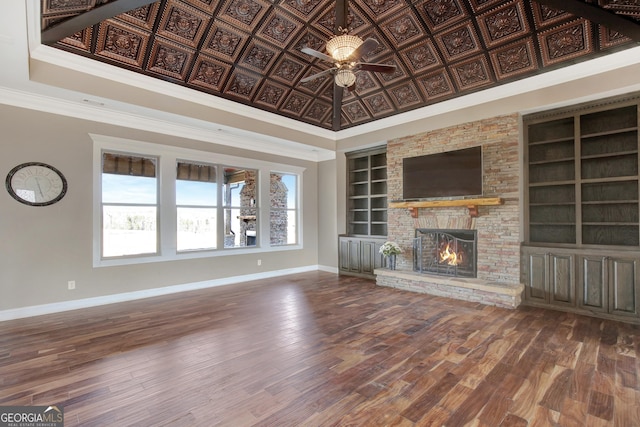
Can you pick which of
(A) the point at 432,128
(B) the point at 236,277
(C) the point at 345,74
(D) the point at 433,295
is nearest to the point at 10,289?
(B) the point at 236,277

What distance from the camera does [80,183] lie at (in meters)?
4.74

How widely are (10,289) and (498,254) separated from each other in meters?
7.25

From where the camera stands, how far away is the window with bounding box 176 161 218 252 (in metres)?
5.90

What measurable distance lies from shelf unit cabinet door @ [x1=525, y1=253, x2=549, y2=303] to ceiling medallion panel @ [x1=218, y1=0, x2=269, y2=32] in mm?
5374

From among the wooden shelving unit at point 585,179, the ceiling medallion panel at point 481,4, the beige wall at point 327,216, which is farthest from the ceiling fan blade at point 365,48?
the beige wall at point 327,216

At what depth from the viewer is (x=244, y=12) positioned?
13.6 feet

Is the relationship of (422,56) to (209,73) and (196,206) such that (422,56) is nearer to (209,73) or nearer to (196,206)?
(209,73)

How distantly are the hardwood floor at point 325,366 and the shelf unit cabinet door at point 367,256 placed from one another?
2.25 m

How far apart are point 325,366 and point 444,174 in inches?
160

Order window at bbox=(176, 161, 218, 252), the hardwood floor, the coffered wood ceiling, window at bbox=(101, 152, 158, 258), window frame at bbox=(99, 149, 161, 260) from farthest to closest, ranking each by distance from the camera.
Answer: window at bbox=(176, 161, 218, 252), window at bbox=(101, 152, 158, 258), window frame at bbox=(99, 149, 161, 260), the coffered wood ceiling, the hardwood floor

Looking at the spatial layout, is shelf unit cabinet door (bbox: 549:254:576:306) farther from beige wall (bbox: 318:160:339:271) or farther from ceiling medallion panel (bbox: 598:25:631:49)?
beige wall (bbox: 318:160:339:271)

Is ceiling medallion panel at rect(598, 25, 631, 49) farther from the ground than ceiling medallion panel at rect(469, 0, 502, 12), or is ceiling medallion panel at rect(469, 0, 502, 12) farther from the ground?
ceiling medallion panel at rect(469, 0, 502, 12)

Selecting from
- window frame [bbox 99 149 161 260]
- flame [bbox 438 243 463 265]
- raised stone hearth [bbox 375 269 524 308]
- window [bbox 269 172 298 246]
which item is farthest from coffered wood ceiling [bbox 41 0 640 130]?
raised stone hearth [bbox 375 269 524 308]

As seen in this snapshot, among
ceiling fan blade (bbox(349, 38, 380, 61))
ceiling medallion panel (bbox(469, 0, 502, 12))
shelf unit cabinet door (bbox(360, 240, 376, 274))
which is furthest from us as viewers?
shelf unit cabinet door (bbox(360, 240, 376, 274))
